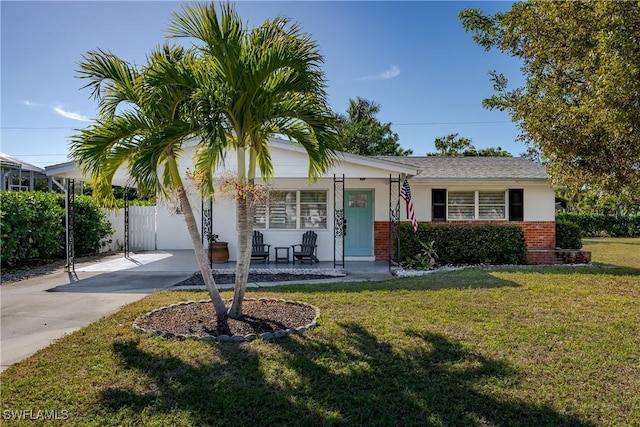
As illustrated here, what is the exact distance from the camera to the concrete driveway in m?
5.41

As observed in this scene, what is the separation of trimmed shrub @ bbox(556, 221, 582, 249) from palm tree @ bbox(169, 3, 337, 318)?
1140 centimetres

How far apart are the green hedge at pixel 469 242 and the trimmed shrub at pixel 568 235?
8.03ft

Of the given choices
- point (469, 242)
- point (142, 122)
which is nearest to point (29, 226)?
point (142, 122)

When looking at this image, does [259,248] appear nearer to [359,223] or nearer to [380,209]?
[359,223]

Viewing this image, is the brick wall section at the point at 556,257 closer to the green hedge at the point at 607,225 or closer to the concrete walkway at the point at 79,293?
the concrete walkway at the point at 79,293

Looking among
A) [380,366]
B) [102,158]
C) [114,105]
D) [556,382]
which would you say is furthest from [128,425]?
[114,105]

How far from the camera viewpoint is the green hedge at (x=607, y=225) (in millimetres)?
25812

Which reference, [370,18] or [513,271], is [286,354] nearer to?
[513,271]

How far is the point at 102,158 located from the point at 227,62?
2.27m

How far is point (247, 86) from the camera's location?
5043mm
